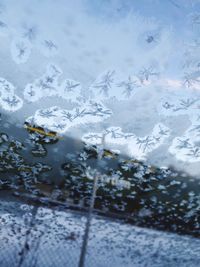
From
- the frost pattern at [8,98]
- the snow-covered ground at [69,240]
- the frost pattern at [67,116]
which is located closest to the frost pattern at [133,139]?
the frost pattern at [67,116]

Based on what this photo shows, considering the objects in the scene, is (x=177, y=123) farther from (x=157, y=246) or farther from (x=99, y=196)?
(x=157, y=246)

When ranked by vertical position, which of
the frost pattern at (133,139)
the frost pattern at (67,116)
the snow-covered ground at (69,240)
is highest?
the frost pattern at (67,116)

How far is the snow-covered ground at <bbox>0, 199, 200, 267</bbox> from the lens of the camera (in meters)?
10.8

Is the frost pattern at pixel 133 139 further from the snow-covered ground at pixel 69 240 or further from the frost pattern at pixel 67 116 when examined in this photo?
the snow-covered ground at pixel 69 240

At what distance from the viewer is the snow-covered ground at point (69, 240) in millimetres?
10758

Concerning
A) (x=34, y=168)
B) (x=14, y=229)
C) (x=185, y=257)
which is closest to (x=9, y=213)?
(x=14, y=229)

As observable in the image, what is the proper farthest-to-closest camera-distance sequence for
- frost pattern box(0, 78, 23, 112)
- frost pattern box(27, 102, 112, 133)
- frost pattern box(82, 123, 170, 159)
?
1. frost pattern box(82, 123, 170, 159)
2. frost pattern box(27, 102, 112, 133)
3. frost pattern box(0, 78, 23, 112)

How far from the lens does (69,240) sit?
40.3 feet

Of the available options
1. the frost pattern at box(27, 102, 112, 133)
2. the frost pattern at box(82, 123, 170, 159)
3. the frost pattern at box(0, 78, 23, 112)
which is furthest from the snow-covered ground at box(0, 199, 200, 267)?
the frost pattern at box(0, 78, 23, 112)

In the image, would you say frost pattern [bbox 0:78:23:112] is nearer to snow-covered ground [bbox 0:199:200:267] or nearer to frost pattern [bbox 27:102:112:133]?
frost pattern [bbox 27:102:112:133]

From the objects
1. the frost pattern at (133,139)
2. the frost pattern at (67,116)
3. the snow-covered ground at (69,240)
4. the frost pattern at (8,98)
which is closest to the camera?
the frost pattern at (8,98)

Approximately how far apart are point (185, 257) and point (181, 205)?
650 cm

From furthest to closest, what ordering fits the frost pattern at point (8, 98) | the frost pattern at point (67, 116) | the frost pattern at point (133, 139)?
the frost pattern at point (133, 139) < the frost pattern at point (67, 116) < the frost pattern at point (8, 98)

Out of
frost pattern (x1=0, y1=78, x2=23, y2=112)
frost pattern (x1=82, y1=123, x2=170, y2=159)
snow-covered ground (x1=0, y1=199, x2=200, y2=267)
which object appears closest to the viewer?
frost pattern (x1=0, y1=78, x2=23, y2=112)
